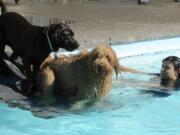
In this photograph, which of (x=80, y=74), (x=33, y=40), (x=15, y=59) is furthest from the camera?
(x=15, y=59)

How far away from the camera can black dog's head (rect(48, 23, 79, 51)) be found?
6633 mm

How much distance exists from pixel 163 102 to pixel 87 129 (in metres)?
1.42

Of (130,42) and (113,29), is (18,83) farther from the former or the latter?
(113,29)

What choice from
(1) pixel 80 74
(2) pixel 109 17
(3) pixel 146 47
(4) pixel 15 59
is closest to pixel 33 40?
(1) pixel 80 74

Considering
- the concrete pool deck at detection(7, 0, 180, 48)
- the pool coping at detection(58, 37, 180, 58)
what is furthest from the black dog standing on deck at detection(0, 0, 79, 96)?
the pool coping at detection(58, 37, 180, 58)

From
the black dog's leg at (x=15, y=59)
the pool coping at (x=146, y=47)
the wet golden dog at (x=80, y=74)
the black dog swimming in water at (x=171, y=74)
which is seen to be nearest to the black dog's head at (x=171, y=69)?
the black dog swimming in water at (x=171, y=74)

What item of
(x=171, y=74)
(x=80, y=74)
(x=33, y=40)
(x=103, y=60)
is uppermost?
(x=33, y=40)

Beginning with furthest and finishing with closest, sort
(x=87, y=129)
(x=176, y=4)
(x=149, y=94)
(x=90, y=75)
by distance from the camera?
(x=176, y=4), (x=149, y=94), (x=90, y=75), (x=87, y=129)

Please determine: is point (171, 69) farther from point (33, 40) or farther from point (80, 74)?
point (33, 40)

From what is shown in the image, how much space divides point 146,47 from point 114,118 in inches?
147

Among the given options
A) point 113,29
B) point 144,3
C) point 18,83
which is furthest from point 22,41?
point 144,3

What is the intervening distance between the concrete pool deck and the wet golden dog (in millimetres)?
2276

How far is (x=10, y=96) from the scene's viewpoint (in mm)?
6832

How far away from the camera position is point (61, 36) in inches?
262
